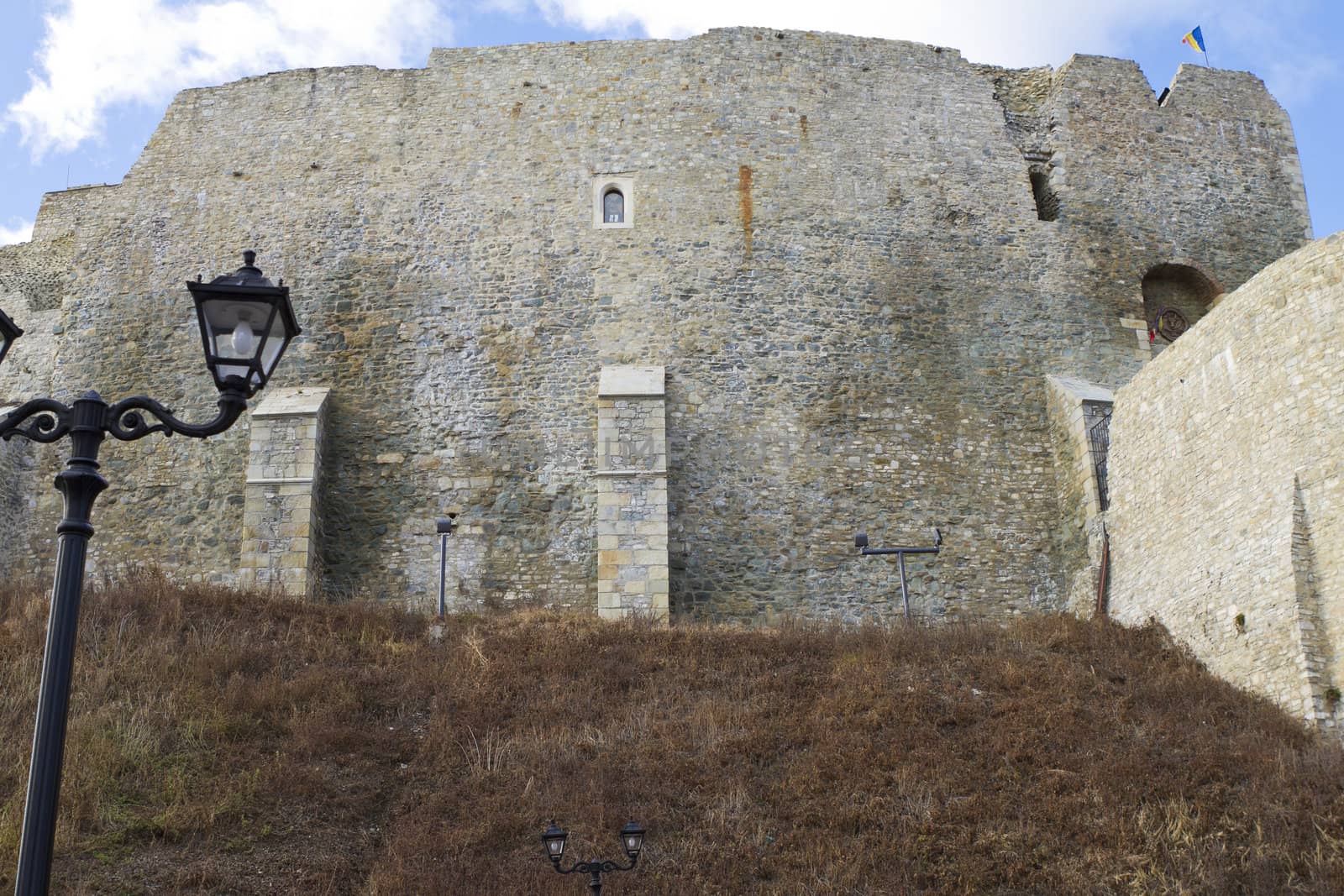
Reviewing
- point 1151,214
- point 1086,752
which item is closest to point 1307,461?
point 1086,752

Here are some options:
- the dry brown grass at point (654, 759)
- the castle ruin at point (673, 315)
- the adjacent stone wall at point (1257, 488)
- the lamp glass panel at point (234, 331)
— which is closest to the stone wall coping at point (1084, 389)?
the castle ruin at point (673, 315)

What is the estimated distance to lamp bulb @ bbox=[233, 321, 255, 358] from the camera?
5988 mm

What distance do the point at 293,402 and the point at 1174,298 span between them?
13.6 metres

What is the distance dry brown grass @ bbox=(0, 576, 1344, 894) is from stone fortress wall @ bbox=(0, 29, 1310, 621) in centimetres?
311

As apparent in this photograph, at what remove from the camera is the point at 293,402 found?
59.0 ft

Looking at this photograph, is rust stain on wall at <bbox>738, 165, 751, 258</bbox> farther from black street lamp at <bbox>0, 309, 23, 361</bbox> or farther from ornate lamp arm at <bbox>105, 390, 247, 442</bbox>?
black street lamp at <bbox>0, 309, 23, 361</bbox>

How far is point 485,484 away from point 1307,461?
1029cm

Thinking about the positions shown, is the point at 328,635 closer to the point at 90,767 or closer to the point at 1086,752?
the point at 90,767

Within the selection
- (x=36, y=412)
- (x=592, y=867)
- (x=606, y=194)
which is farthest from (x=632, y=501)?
(x=36, y=412)

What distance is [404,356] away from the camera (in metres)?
Answer: 18.9

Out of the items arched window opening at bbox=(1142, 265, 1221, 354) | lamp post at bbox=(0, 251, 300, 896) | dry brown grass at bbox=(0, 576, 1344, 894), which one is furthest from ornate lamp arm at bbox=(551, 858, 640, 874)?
arched window opening at bbox=(1142, 265, 1221, 354)

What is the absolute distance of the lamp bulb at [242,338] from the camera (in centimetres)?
599

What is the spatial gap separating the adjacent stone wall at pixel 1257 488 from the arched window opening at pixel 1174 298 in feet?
16.0

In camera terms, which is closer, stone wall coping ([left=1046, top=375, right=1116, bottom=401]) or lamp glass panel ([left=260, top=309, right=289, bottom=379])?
lamp glass panel ([left=260, top=309, right=289, bottom=379])
